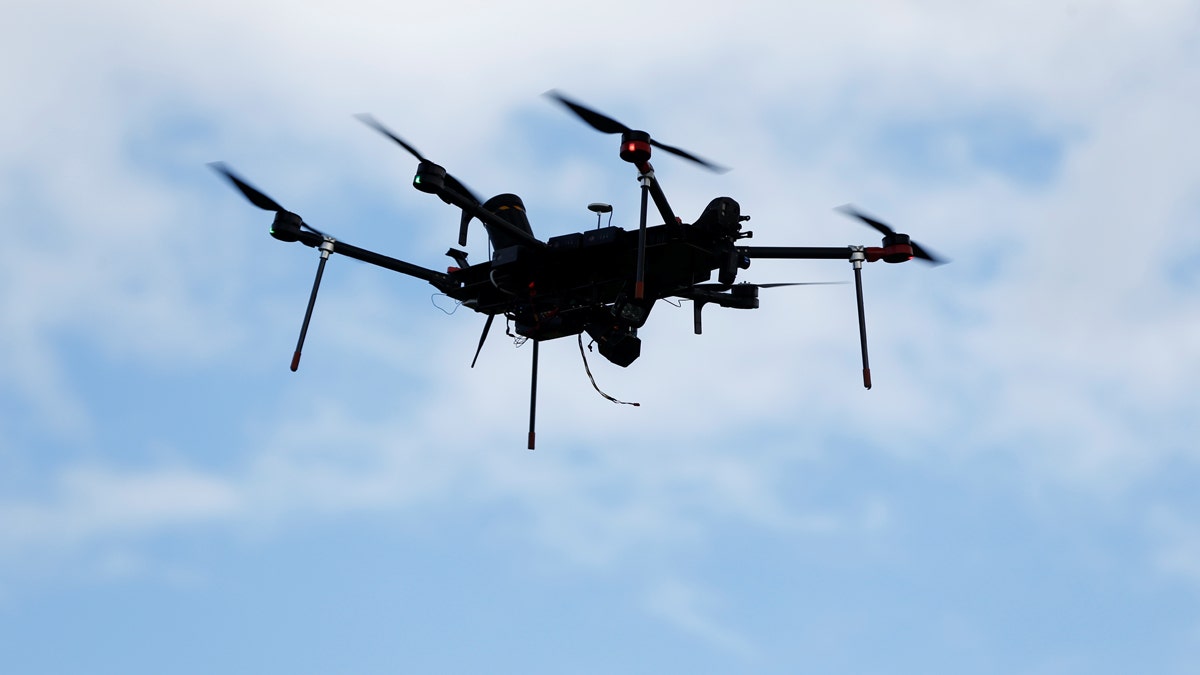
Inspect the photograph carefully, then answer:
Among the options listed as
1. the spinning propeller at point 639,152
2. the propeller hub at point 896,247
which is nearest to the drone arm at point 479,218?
the spinning propeller at point 639,152

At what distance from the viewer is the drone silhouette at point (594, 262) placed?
44.2 meters

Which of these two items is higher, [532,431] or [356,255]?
[356,255]

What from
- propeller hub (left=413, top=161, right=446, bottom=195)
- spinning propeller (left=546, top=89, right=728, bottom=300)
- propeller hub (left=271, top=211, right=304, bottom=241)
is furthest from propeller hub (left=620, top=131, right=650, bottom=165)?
propeller hub (left=271, top=211, right=304, bottom=241)

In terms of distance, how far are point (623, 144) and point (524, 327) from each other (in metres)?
9.62

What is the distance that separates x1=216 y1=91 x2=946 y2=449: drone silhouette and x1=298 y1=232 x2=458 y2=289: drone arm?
0.09 feet

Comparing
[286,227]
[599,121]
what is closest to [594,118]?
A: [599,121]

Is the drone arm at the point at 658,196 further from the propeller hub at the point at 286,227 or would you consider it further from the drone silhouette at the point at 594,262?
the propeller hub at the point at 286,227

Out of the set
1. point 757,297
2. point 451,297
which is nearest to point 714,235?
point 757,297

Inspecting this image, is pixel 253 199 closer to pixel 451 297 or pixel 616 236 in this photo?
pixel 451 297

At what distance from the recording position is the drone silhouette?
44188mm

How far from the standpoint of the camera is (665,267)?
45469 mm

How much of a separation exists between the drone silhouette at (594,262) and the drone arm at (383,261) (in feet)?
0.09

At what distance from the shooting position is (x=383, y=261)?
49.2 m

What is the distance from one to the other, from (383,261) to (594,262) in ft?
21.4
